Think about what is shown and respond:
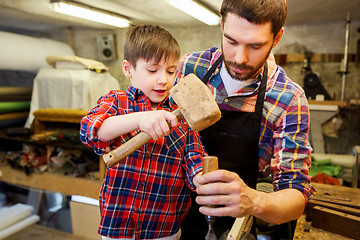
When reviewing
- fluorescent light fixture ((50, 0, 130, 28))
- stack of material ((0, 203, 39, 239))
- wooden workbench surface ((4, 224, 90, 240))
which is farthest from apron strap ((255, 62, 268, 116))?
wooden workbench surface ((4, 224, 90, 240))

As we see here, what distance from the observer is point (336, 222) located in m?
1.35

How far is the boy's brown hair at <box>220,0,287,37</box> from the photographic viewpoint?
36.7 inches

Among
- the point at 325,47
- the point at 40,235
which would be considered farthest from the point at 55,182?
the point at 325,47

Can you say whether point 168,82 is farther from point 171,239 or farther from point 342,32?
point 342,32

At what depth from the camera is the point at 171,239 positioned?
1147 millimetres

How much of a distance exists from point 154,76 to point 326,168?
2.93 m

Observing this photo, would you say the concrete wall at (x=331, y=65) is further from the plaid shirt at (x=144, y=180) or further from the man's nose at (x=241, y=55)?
the plaid shirt at (x=144, y=180)

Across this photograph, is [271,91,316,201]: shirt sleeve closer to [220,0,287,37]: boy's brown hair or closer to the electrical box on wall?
[220,0,287,37]: boy's brown hair

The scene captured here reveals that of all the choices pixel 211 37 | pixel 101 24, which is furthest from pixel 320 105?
pixel 101 24

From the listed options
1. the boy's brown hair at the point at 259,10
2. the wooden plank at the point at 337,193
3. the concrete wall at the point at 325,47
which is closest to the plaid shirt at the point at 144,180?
the boy's brown hair at the point at 259,10

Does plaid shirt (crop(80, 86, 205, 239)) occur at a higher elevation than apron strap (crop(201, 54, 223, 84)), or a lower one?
lower

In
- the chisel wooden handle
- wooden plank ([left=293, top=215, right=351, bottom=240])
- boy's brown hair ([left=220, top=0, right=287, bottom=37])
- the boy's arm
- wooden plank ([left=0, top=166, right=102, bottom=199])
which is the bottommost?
wooden plank ([left=0, top=166, right=102, bottom=199])

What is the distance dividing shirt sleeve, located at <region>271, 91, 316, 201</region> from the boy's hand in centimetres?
59

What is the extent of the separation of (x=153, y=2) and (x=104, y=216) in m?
2.19
